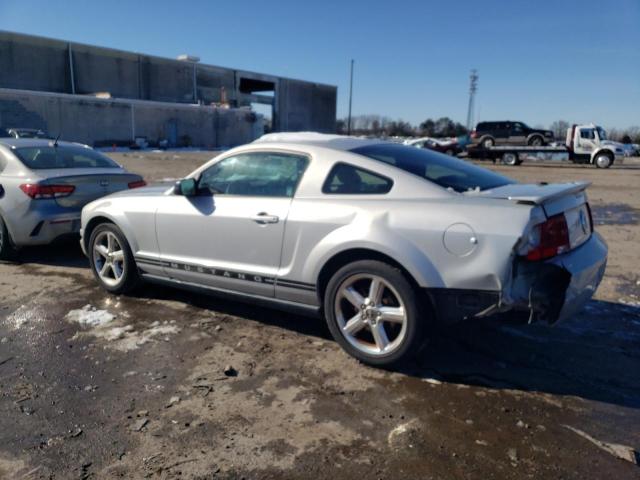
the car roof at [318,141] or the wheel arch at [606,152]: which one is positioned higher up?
the car roof at [318,141]

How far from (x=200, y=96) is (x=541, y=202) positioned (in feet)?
194

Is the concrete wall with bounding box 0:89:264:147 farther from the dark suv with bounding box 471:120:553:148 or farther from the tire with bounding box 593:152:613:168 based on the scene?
the tire with bounding box 593:152:613:168

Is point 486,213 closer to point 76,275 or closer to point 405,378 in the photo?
point 405,378

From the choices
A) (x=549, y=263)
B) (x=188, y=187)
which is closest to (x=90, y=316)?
(x=188, y=187)

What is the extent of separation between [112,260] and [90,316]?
0.70 m

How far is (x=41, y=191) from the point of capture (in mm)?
6105

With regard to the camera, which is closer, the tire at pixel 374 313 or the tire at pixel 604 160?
the tire at pixel 374 313

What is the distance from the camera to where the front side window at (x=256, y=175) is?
13.4 feet

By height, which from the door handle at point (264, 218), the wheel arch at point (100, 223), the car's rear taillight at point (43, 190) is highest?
the door handle at point (264, 218)

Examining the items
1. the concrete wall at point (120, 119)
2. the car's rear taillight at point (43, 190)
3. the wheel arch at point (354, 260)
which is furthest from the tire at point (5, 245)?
the concrete wall at point (120, 119)

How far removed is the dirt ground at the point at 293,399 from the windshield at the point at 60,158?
90.8 inches

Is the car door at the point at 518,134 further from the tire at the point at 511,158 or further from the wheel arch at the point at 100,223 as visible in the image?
the wheel arch at the point at 100,223

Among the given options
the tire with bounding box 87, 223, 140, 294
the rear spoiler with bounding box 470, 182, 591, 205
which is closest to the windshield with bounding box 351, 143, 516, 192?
the rear spoiler with bounding box 470, 182, 591, 205

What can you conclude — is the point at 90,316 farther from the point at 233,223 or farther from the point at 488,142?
the point at 488,142
